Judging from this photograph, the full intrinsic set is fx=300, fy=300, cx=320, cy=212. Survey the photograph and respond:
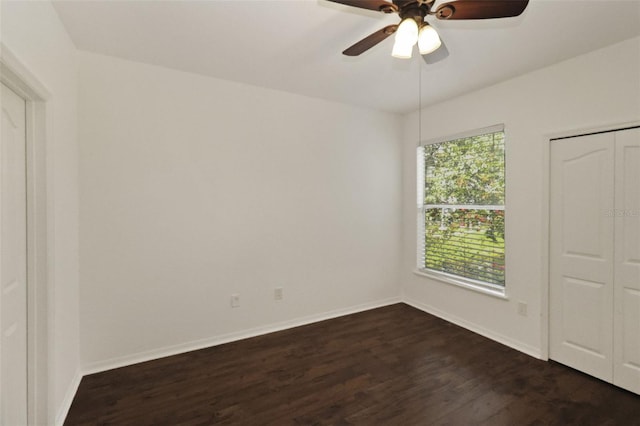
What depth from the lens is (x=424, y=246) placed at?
404 centimetres

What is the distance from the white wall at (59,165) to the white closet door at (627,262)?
3.75 metres

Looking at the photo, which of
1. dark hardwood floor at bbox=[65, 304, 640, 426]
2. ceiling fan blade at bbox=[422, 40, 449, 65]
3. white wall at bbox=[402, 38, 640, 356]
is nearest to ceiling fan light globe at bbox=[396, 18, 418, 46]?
ceiling fan blade at bbox=[422, 40, 449, 65]

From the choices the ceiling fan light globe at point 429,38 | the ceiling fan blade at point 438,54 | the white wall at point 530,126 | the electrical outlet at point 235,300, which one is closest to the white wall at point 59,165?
the electrical outlet at point 235,300

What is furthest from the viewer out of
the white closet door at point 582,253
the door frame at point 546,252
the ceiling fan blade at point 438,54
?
the door frame at point 546,252

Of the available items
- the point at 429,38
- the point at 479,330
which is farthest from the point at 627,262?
the point at 429,38

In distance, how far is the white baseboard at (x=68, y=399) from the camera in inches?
74.7

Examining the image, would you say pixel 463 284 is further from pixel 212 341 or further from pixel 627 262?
pixel 212 341

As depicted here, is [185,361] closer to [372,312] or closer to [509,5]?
[372,312]

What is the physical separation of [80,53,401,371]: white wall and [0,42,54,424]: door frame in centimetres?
82

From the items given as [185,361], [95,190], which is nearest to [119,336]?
[185,361]

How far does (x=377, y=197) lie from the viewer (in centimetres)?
402

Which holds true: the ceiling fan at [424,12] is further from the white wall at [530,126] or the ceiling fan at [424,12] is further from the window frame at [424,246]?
the window frame at [424,246]

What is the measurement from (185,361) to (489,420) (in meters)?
2.41

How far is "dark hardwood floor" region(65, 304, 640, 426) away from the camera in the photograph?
198 centimetres
